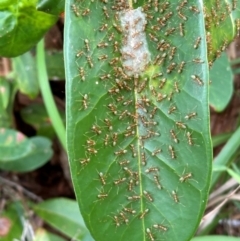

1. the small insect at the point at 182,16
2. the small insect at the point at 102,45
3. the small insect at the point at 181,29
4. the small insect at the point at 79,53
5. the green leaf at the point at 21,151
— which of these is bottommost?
the green leaf at the point at 21,151

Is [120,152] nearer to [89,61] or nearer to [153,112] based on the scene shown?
[153,112]

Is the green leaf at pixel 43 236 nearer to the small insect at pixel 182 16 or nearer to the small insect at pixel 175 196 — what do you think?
the small insect at pixel 175 196

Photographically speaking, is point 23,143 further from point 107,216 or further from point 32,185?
point 107,216

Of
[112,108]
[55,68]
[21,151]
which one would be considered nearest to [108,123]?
[112,108]

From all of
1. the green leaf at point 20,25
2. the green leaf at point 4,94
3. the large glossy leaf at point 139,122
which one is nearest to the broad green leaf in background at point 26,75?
the green leaf at point 4,94

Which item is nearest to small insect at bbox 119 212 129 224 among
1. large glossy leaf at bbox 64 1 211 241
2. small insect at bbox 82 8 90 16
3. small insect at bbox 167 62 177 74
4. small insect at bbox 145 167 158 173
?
large glossy leaf at bbox 64 1 211 241

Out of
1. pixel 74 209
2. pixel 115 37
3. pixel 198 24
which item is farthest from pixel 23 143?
pixel 198 24
